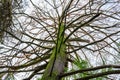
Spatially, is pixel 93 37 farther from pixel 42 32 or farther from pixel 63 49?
pixel 63 49

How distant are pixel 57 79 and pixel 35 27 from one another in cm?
253

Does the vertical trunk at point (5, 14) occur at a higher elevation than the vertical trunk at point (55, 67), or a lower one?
higher

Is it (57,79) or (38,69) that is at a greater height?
(38,69)

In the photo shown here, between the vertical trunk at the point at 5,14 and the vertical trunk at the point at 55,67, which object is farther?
the vertical trunk at the point at 5,14

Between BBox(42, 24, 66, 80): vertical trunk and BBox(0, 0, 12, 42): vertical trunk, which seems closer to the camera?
BBox(42, 24, 66, 80): vertical trunk

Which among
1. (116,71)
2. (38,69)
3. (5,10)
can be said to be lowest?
(116,71)

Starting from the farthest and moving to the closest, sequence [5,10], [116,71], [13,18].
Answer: [13,18] → [5,10] → [116,71]

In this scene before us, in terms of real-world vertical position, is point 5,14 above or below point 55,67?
above

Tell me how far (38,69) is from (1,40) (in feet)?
2.34

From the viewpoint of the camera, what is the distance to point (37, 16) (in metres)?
5.25

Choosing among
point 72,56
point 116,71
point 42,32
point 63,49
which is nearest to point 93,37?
point 72,56

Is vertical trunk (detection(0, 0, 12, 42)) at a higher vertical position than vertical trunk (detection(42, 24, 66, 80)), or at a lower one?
higher

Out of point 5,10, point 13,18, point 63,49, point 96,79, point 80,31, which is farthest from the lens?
point 80,31

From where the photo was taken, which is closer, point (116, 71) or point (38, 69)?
point (116, 71)
